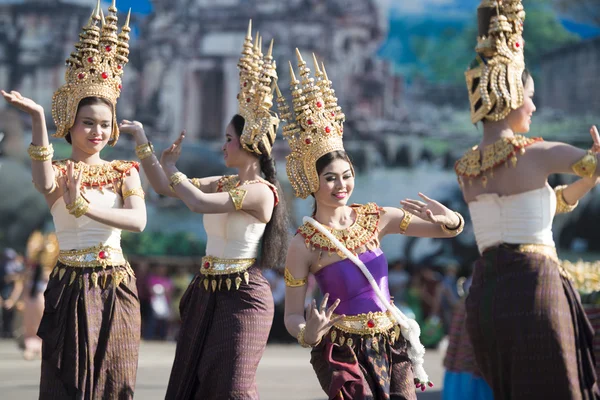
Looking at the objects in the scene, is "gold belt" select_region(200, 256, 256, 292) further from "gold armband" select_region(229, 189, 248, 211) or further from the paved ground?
the paved ground

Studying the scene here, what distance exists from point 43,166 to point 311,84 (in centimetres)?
147

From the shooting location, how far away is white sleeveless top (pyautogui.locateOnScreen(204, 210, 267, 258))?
559cm

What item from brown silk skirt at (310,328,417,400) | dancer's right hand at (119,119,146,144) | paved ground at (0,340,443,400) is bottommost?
paved ground at (0,340,443,400)

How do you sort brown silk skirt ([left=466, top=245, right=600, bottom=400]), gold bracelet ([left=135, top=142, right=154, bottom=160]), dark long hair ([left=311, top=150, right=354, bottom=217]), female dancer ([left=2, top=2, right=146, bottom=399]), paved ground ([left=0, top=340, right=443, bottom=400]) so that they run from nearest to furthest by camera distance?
brown silk skirt ([left=466, top=245, right=600, bottom=400])
dark long hair ([left=311, top=150, right=354, bottom=217])
female dancer ([left=2, top=2, right=146, bottom=399])
gold bracelet ([left=135, top=142, right=154, bottom=160])
paved ground ([left=0, top=340, right=443, bottom=400])

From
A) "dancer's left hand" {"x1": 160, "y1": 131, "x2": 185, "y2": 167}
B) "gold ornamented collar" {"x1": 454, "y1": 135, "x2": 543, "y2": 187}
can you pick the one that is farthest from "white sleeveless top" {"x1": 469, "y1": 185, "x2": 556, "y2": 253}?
"dancer's left hand" {"x1": 160, "y1": 131, "x2": 185, "y2": 167}

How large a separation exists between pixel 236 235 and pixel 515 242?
1865mm

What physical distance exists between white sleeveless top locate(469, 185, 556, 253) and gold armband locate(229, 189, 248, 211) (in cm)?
160

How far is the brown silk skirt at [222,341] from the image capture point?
5.28m

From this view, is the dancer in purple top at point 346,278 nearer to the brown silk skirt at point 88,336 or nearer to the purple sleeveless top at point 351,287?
the purple sleeveless top at point 351,287

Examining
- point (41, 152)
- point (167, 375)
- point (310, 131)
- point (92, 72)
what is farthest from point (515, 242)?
point (167, 375)

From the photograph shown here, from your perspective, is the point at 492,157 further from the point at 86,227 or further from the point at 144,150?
the point at 86,227

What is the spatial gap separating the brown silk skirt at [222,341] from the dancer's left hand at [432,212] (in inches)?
46.2

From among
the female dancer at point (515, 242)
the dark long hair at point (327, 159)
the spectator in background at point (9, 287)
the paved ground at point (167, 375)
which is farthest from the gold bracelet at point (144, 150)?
the spectator in background at point (9, 287)

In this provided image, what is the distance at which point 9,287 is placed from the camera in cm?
1473
